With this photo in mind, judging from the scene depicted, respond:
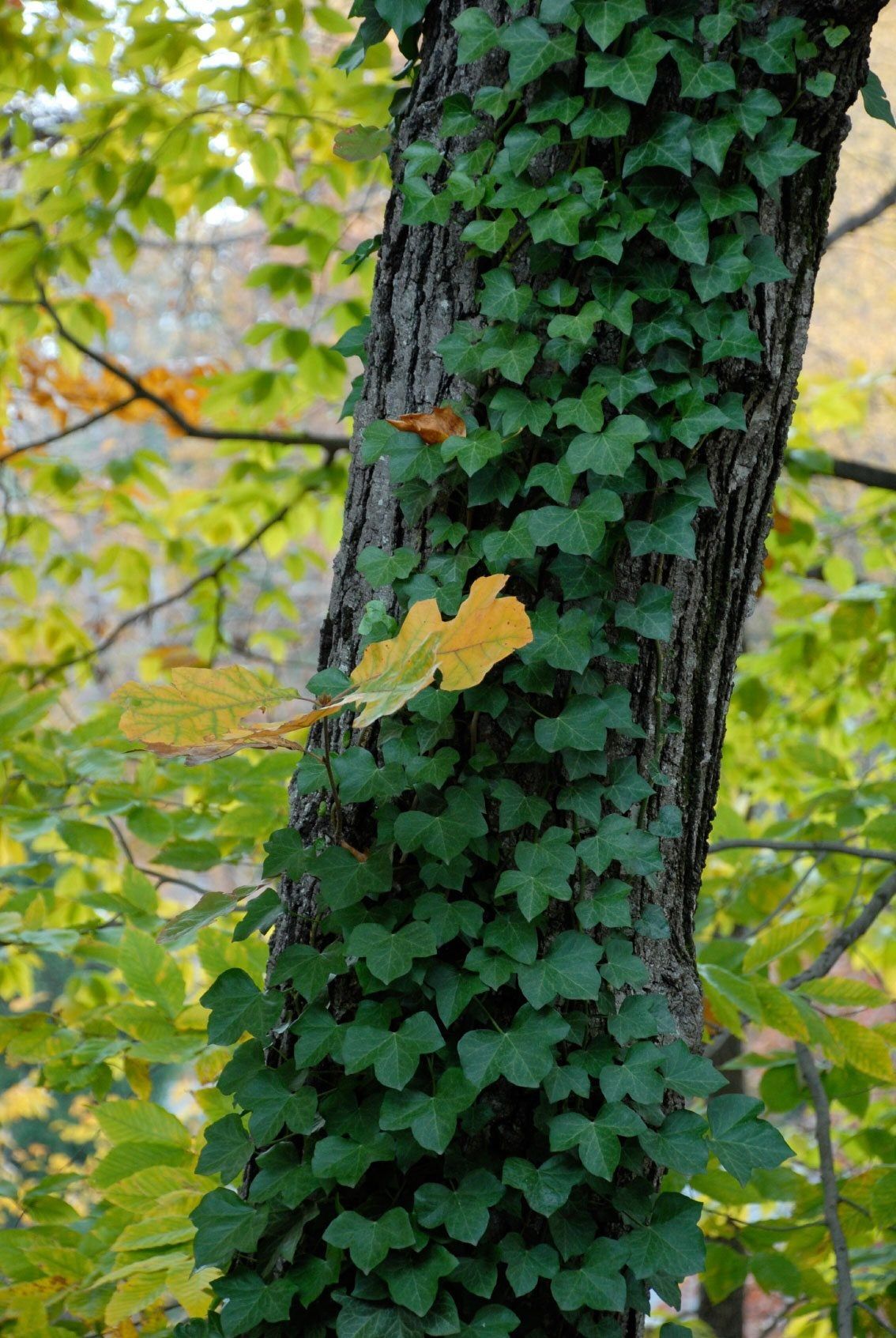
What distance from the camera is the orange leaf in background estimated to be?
904 mm

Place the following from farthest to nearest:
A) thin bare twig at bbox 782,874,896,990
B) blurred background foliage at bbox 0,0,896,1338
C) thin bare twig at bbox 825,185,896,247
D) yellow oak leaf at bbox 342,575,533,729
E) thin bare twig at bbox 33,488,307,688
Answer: thin bare twig at bbox 825,185,896,247
thin bare twig at bbox 33,488,307,688
thin bare twig at bbox 782,874,896,990
blurred background foliage at bbox 0,0,896,1338
yellow oak leaf at bbox 342,575,533,729

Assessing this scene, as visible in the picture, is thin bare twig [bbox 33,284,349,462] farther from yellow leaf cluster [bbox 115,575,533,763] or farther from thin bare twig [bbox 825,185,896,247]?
yellow leaf cluster [bbox 115,575,533,763]

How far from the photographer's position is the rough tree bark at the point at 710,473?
37.7 inches

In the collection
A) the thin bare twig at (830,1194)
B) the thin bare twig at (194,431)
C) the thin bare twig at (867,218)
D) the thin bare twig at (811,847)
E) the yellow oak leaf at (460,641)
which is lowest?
the thin bare twig at (830,1194)

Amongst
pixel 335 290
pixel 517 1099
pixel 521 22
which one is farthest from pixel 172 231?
pixel 335 290

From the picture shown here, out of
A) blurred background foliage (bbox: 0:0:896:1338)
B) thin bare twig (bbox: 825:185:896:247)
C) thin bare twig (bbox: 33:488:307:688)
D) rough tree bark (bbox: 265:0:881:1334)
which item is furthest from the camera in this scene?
thin bare twig (bbox: 825:185:896:247)

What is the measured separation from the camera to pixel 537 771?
92 cm

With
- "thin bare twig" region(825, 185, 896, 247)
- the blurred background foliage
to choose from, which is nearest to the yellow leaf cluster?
the blurred background foliage

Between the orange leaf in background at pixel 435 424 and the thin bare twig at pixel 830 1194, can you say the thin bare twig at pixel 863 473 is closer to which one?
the thin bare twig at pixel 830 1194

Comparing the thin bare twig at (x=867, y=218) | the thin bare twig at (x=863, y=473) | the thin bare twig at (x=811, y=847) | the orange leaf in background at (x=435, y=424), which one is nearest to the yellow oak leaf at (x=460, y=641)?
the orange leaf in background at (x=435, y=424)

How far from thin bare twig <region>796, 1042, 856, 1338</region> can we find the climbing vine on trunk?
560mm

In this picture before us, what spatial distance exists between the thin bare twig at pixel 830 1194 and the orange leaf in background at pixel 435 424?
1132mm

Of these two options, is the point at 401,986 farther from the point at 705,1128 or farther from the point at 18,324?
the point at 18,324

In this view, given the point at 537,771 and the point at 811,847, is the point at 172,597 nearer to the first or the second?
the point at 811,847
